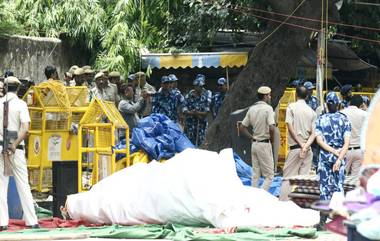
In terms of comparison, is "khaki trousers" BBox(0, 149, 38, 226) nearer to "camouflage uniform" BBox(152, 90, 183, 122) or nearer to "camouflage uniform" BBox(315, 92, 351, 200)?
"camouflage uniform" BBox(315, 92, 351, 200)

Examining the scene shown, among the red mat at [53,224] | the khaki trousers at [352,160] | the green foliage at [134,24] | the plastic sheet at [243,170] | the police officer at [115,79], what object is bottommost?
the red mat at [53,224]

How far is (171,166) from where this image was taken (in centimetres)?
1283

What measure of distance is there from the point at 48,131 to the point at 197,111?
4852mm

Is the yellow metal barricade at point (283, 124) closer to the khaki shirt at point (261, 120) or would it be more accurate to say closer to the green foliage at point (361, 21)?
the khaki shirt at point (261, 120)

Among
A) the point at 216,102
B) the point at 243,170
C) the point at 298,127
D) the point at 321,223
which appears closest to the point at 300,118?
the point at 298,127

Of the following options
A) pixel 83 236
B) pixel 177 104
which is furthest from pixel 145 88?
pixel 83 236

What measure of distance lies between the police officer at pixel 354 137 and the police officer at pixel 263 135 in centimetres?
139

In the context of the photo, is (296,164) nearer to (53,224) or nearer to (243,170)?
(243,170)

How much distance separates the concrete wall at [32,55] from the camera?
22.1m

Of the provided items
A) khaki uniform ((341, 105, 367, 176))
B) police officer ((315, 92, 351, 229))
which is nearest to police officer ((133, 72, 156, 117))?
khaki uniform ((341, 105, 367, 176))

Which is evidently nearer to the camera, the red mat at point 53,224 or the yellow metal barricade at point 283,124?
the red mat at point 53,224

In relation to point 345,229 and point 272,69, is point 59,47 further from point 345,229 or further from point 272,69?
point 345,229

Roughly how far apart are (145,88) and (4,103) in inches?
228

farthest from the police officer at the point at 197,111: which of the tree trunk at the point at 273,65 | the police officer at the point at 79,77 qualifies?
the police officer at the point at 79,77
